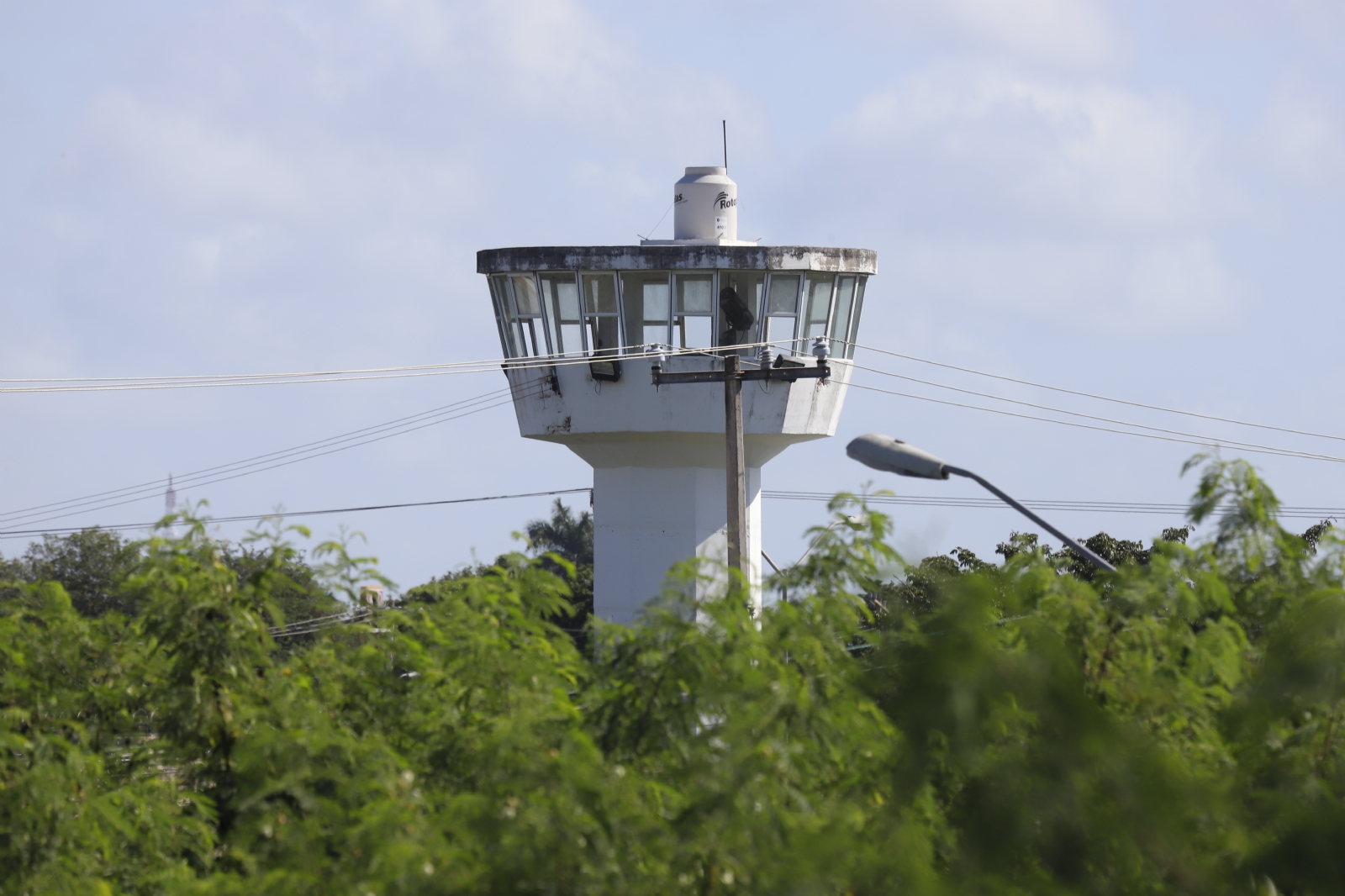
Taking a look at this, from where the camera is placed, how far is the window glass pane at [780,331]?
3039cm

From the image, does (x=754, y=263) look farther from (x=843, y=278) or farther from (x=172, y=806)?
(x=172, y=806)

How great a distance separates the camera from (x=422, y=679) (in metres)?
9.83

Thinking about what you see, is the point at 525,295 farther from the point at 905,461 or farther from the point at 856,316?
the point at 905,461

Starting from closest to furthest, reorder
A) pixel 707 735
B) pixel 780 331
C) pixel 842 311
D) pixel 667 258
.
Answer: pixel 707 735 < pixel 667 258 < pixel 780 331 < pixel 842 311

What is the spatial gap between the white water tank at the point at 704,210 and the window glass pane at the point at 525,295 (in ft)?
10.5

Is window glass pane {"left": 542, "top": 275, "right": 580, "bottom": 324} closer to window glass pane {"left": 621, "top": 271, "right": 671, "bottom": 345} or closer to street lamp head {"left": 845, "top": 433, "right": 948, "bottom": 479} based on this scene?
window glass pane {"left": 621, "top": 271, "right": 671, "bottom": 345}

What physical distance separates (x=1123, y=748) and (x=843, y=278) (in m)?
26.5

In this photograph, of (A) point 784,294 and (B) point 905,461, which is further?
(A) point 784,294

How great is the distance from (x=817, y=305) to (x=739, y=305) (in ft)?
6.30

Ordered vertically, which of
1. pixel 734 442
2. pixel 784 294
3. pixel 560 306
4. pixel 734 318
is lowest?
pixel 734 442

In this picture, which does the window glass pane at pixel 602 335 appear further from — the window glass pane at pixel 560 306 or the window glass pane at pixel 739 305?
the window glass pane at pixel 739 305

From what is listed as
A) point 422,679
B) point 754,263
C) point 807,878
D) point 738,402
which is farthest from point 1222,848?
point 754,263

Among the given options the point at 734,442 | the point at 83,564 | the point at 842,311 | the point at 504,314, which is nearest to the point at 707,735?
the point at 734,442

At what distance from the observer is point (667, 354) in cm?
2978
